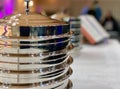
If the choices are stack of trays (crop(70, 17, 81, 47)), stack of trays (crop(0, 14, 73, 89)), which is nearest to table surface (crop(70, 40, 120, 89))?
stack of trays (crop(70, 17, 81, 47))

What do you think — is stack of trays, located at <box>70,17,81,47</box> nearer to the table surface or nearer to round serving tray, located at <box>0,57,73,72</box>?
the table surface

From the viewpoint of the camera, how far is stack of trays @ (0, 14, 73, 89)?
0.35m

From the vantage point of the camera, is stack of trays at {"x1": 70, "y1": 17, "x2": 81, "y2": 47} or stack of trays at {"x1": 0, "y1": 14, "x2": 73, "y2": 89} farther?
stack of trays at {"x1": 70, "y1": 17, "x2": 81, "y2": 47}

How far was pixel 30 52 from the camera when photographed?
35 centimetres

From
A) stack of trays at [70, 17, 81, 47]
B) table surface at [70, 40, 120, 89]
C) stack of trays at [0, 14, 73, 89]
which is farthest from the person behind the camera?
stack of trays at [70, 17, 81, 47]

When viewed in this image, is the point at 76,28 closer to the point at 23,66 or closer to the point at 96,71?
the point at 96,71

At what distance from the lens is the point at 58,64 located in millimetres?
380

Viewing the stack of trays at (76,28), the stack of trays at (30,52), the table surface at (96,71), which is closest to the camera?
the stack of trays at (30,52)

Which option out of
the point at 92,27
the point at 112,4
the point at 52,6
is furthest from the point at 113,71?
the point at 112,4

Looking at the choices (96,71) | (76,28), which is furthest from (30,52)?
(76,28)

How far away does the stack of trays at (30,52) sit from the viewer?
35 centimetres

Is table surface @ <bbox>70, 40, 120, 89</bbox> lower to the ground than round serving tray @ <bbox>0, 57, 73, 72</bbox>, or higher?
lower

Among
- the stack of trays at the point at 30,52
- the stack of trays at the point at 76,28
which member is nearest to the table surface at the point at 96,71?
the stack of trays at the point at 76,28

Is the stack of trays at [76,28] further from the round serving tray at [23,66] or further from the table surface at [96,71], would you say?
the round serving tray at [23,66]
